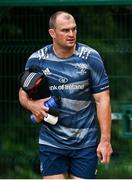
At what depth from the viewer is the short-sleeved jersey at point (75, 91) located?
22.5 ft

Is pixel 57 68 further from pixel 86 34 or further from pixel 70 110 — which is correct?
pixel 86 34

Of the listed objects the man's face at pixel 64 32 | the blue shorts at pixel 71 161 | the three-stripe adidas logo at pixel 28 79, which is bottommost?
the blue shorts at pixel 71 161

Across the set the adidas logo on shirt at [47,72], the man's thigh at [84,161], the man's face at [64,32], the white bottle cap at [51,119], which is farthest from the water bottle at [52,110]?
the man's face at [64,32]

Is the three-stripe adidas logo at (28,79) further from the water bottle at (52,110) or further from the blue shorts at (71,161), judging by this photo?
the blue shorts at (71,161)

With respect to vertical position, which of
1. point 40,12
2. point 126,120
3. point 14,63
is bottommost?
point 126,120

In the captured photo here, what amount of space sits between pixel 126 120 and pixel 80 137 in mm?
2715

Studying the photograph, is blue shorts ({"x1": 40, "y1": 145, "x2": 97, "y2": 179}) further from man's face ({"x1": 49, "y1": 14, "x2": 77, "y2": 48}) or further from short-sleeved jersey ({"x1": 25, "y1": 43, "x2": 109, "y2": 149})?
man's face ({"x1": 49, "y1": 14, "x2": 77, "y2": 48})

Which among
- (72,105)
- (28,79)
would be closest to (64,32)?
(28,79)

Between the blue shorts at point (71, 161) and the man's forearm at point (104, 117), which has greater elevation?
the man's forearm at point (104, 117)

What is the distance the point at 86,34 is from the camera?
9.74 metres

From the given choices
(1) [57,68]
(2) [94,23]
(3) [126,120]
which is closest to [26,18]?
(2) [94,23]

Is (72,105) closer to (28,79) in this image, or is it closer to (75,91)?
(75,91)

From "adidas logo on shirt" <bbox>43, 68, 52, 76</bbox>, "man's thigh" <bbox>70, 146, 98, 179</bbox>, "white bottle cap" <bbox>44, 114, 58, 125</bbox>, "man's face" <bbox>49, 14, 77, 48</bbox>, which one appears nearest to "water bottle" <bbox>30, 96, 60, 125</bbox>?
"white bottle cap" <bbox>44, 114, 58, 125</bbox>

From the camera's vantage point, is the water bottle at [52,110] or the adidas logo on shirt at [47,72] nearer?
the water bottle at [52,110]
